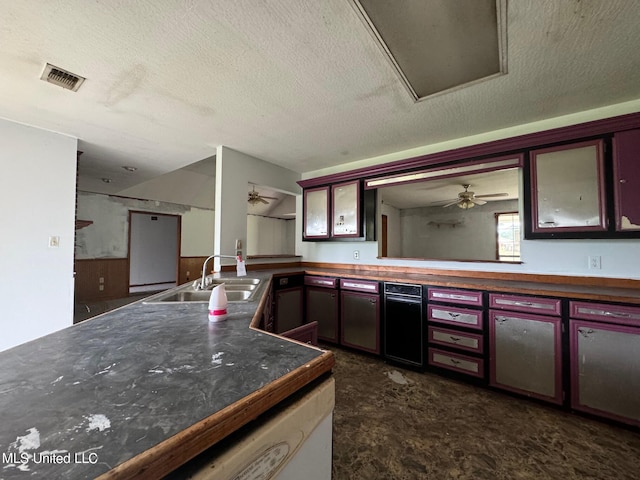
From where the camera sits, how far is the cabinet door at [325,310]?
3.01 m

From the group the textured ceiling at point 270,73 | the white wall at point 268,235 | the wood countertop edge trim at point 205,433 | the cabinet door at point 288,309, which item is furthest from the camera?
the white wall at point 268,235

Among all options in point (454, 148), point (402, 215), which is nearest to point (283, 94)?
point (454, 148)

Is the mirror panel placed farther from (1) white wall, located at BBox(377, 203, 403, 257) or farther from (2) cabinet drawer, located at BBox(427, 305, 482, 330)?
(2) cabinet drawer, located at BBox(427, 305, 482, 330)

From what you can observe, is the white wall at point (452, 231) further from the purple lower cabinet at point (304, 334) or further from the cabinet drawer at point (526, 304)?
the purple lower cabinet at point (304, 334)

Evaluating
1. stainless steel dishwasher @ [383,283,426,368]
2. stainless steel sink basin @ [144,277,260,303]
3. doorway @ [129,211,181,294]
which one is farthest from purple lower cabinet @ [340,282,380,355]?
doorway @ [129,211,181,294]

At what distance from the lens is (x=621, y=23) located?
1.33 meters

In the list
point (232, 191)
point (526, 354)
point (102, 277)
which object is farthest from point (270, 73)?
point (102, 277)

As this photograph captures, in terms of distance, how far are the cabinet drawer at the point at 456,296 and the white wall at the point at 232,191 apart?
226 cm

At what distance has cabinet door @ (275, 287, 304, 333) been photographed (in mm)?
2948

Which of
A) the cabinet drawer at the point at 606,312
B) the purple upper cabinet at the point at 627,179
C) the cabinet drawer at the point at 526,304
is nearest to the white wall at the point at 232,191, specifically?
the cabinet drawer at the point at 526,304

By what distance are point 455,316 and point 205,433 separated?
2262 millimetres

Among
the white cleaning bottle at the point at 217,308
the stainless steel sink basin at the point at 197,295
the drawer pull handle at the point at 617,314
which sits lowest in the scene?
the drawer pull handle at the point at 617,314

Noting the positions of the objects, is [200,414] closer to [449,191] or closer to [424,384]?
[424,384]

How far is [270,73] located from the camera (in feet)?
5.71
